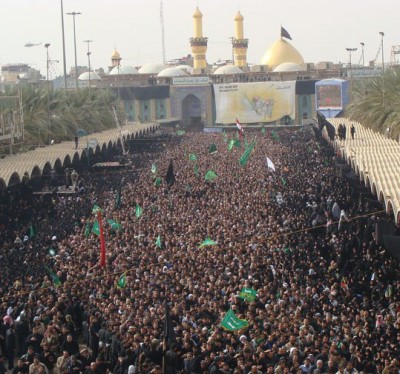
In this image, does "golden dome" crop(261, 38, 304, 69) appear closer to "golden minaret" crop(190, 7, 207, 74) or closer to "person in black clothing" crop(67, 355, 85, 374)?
"golden minaret" crop(190, 7, 207, 74)

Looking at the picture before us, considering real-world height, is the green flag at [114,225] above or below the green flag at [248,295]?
below

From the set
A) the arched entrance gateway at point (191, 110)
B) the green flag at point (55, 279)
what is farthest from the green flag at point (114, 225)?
the arched entrance gateway at point (191, 110)

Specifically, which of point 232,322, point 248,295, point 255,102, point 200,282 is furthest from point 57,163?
point 255,102

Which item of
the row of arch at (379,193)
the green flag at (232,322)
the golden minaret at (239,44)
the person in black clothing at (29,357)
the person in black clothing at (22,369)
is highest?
the golden minaret at (239,44)

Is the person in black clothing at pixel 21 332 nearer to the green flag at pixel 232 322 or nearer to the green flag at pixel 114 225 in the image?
the green flag at pixel 232 322

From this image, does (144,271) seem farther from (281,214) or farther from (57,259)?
(281,214)

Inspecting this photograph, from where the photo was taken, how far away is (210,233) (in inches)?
819

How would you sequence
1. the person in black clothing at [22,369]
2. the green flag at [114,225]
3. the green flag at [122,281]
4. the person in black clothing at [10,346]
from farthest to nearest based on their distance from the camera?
the green flag at [114,225] → the green flag at [122,281] → the person in black clothing at [10,346] → the person in black clothing at [22,369]

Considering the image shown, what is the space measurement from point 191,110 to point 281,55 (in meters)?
15.1

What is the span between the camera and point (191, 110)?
89.3 metres

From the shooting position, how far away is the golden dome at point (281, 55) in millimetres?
99125

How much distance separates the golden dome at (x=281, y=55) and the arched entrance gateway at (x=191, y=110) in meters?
12.5

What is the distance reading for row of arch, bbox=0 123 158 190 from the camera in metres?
28.6

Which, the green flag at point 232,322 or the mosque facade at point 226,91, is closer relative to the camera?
the green flag at point 232,322
